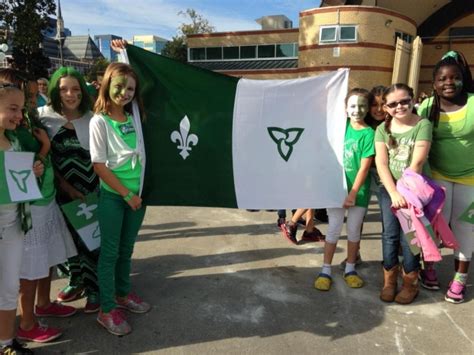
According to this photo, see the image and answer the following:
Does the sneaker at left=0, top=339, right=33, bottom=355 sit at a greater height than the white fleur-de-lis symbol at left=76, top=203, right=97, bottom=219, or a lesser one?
lesser

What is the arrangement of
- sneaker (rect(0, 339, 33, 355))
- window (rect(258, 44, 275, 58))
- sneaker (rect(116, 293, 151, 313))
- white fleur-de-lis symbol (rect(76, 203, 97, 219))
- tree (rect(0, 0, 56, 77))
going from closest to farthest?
1. sneaker (rect(0, 339, 33, 355))
2. white fleur-de-lis symbol (rect(76, 203, 97, 219))
3. sneaker (rect(116, 293, 151, 313))
4. tree (rect(0, 0, 56, 77))
5. window (rect(258, 44, 275, 58))

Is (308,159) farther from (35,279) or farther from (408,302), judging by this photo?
(35,279)

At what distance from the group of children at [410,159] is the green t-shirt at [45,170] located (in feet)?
8.10

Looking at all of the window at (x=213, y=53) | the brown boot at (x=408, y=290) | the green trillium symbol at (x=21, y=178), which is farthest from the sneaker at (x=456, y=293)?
the window at (x=213, y=53)

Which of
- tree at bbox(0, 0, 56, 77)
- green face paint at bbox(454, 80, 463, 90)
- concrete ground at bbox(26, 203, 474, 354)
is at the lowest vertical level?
concrete ground at bbox(26, 203, 474, 354)

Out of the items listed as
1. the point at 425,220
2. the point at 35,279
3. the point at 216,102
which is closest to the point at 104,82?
the point at 216,102

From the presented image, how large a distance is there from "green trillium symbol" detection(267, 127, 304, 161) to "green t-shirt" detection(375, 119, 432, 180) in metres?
0.73

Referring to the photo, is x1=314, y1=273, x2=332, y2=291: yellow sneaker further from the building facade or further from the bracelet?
the building facade

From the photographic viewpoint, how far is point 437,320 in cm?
306

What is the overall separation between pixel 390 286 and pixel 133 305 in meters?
2.29

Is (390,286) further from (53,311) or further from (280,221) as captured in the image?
(53,311)

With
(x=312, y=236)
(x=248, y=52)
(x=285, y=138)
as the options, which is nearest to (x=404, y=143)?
(x=285, y=138)

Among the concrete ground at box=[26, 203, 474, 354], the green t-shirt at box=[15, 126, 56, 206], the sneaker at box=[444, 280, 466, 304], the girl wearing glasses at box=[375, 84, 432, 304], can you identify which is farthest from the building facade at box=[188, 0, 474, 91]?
the green t-shirt at box=[15, 126, 56, 206]

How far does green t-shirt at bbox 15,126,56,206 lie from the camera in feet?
8.28
